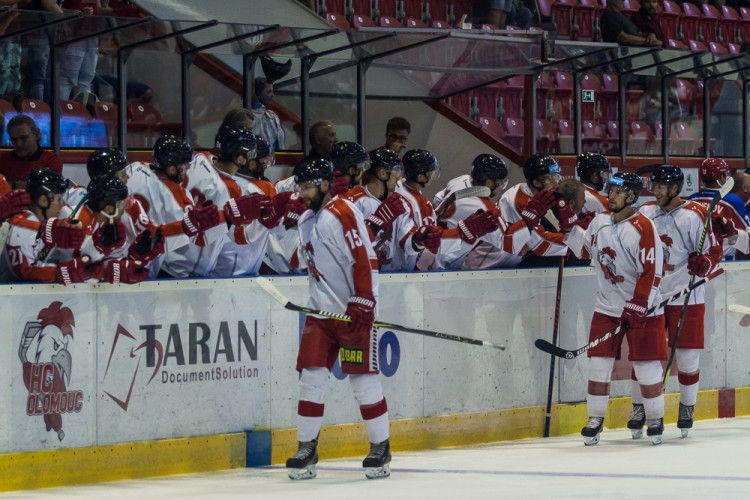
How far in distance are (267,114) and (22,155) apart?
6.58 feet

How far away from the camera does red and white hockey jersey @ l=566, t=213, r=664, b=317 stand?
6.93 metres

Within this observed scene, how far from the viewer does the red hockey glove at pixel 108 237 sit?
6051 millimetres

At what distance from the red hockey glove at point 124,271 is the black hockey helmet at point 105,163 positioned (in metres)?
0.68

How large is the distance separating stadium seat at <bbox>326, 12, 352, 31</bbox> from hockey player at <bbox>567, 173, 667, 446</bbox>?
15.6ft

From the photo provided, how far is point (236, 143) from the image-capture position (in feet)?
22.5

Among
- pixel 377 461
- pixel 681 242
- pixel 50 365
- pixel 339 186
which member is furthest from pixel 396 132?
pixel 50 365

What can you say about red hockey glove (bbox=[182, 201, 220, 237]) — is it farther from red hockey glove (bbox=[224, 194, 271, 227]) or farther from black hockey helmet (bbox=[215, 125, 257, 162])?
→ black hockey helmet (bbox=[215, 125, 257, 162])

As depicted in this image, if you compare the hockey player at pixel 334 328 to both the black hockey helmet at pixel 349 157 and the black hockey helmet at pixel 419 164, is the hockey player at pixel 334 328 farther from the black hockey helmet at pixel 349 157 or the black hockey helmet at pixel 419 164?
the black hockey helmet at pixel 419 164

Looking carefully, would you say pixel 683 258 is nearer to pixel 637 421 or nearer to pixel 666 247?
pixel 666 247

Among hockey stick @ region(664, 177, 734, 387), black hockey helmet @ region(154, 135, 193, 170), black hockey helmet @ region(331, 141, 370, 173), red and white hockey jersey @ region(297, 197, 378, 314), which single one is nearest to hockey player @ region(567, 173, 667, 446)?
hockey stick @ region(664, 177, 734, 387)

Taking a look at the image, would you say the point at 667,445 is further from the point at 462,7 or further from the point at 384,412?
the point at 462,7

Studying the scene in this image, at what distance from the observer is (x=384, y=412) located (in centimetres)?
605

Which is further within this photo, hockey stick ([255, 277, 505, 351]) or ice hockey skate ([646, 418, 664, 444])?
ice hockey skate ([646, 418, 664, 444])

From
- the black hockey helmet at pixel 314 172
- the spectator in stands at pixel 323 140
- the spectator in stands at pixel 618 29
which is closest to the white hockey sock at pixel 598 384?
the black hockey helmet at pixel 314 172
